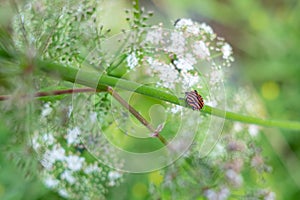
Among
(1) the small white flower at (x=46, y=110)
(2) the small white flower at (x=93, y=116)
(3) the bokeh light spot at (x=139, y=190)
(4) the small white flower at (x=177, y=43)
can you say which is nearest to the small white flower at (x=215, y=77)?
(4) the small white flower at (x=177, y=43)

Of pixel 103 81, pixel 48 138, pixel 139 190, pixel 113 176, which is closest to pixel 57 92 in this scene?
pixel 103 81

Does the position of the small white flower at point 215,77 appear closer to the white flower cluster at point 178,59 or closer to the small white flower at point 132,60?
the white flower cluster at point 178,59

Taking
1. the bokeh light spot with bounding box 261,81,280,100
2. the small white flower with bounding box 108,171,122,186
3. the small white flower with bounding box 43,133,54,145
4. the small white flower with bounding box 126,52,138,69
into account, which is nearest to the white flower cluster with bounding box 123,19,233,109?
the small white flower with bounding box 126,52,138,69

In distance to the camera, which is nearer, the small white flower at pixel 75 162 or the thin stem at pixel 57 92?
the thin stem at pixel 57 92

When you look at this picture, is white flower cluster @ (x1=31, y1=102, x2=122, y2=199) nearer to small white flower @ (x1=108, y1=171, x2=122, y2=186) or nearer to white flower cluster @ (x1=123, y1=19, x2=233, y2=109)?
small white flower @ (x1=108, y1=171, x2=122, y2=186)

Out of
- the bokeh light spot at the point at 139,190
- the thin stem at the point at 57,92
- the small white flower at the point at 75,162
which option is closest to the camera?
the thin stem at the point at 57,92

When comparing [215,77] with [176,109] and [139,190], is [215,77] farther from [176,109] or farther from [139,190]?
[139,190]
